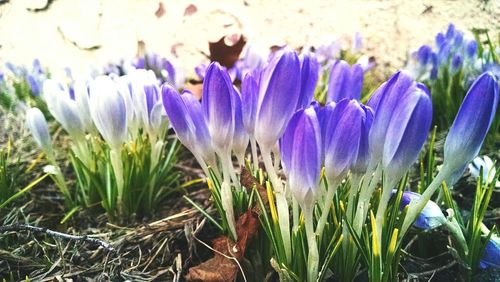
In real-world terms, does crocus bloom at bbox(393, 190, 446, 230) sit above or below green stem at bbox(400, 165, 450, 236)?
below

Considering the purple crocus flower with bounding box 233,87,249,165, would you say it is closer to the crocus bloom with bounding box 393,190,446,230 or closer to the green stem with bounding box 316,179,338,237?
the green stem with bounding box 316,179,338,237

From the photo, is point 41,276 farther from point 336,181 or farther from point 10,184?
point 336,181

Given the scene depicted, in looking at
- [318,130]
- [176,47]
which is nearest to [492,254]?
[318,130]

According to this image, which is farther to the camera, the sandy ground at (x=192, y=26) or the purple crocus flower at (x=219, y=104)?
the sandy ground at (x=192, y=26)

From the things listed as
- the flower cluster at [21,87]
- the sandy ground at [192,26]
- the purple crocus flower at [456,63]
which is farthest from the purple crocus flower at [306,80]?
the sandy ground at [192,26]

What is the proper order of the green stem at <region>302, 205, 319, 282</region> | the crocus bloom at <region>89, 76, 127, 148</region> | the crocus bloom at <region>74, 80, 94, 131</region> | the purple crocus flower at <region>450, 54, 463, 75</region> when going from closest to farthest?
the green stem at <region>302, 205, 319, 282</region> → the crocus bloom at <region>89, 76, 127, 148</region> → the crocus bloom at <region>74, 80, 94, 131</region> → the purple crocus flower at <region>450, 54, 463, 75</region>

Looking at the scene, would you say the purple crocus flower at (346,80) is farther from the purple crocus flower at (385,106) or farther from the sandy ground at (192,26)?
the sandy ground at (192,26)

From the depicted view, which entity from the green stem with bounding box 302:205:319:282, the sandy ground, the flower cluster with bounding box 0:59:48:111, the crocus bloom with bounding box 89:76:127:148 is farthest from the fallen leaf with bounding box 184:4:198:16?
the green stem with bounding box 302:205:319:282

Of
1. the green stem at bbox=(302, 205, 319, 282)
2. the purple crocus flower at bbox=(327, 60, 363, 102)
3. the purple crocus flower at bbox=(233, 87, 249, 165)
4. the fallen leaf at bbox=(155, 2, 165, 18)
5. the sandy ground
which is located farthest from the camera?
the fallen leaf at bbox=(155, 2, 165, 18)
